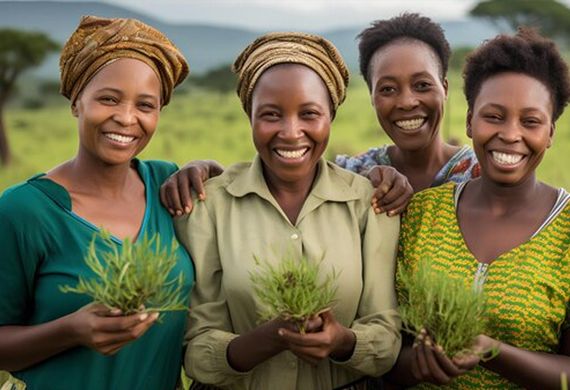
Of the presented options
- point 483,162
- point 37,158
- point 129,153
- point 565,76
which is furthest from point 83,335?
point 37,158

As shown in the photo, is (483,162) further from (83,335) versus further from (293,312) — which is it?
(83,335)

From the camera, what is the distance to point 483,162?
333 cm

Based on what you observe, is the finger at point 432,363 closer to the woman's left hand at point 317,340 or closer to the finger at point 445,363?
the finger at point 445,363

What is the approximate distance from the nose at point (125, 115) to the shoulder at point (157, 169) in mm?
412

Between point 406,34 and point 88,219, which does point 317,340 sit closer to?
point 88,219

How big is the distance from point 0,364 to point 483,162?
2.02 m

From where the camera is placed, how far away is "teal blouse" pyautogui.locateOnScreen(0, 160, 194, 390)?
3049 millimetres

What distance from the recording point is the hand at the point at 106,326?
2652 millimetres

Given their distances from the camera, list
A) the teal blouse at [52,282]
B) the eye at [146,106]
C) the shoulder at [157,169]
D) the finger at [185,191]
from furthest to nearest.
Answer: the shoulder at [157,169], the finger at [185,191], the eye at [146,106], the teal blouse at [52,282]

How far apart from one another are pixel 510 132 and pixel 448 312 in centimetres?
86

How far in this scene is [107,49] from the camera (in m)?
3.18

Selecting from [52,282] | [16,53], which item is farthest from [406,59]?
[16,53]

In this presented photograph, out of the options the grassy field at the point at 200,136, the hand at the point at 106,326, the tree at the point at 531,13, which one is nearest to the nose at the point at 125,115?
the hand at the point at 106,326

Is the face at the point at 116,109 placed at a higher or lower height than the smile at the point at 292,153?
higher
